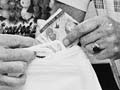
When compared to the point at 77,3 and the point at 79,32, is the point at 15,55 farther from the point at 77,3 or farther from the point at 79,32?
the point at 77,3

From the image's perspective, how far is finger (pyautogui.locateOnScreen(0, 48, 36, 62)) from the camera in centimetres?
54

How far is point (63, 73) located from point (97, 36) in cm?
10

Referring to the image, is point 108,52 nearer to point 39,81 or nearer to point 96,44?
point 96,44

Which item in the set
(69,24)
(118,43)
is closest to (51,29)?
(69,24)

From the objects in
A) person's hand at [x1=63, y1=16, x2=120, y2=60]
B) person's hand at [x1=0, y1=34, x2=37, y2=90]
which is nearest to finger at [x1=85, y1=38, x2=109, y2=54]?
person's hand at [x1=63, y1=16, x2=120, y2=60]

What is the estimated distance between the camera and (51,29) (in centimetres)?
67

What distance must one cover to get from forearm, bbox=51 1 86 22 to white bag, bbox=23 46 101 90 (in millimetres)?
169

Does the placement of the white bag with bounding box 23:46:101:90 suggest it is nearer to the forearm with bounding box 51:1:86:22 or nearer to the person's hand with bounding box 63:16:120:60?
the person's hand with bounding box 63:16:120:60

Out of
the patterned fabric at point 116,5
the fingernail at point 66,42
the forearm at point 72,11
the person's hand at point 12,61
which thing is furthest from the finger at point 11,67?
the patterned fabric at point 116,5

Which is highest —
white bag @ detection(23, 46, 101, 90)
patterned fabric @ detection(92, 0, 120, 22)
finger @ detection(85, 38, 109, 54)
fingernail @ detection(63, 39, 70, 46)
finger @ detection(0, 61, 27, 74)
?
patterned fabric @ detection(92, 0, 120, 22)

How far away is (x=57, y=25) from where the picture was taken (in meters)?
0.69

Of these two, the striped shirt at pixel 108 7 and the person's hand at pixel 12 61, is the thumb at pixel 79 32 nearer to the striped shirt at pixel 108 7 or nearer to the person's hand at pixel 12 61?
the person's hand at pixel 12 61

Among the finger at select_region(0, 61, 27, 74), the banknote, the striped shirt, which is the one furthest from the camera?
the striped shirt

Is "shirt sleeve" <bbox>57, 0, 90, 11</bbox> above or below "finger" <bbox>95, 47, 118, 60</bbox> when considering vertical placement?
above
